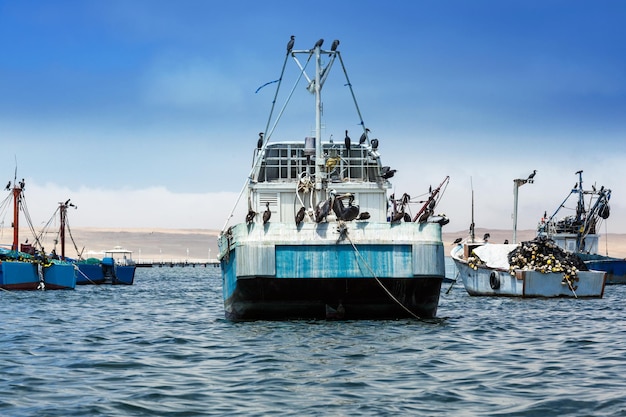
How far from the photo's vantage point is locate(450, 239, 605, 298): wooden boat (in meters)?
42.6

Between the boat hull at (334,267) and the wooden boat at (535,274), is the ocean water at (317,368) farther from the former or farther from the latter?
the wooden boat at (535,274)

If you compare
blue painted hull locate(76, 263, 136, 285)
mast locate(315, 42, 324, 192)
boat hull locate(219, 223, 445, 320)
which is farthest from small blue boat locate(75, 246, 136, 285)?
boat hull locate(219, 223, 445, 320)

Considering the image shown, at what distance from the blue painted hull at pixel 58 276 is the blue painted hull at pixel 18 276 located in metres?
1.13

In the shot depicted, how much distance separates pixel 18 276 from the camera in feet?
188

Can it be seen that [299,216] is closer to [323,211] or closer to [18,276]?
[323,211]

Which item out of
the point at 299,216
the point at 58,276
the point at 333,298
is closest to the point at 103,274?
the point at 58,276

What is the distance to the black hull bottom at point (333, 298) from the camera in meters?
25.3

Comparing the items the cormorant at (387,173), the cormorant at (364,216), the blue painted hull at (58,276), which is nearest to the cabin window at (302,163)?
the cormorant at (387,173)

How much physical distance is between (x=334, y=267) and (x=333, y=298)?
125 centimetres

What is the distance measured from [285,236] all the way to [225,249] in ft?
15.7

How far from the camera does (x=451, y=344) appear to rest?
20688mm

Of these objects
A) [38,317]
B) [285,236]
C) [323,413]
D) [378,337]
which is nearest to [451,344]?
[378,337]

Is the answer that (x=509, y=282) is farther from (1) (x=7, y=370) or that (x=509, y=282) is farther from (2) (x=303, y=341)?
(1) (x=7, y=370)

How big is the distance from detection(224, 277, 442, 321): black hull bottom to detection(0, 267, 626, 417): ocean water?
658 mm
